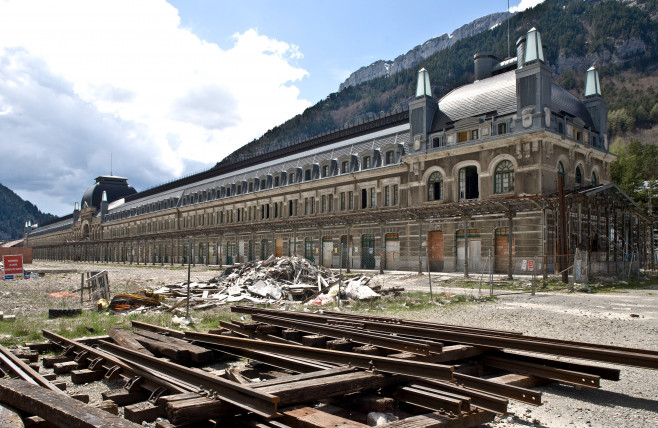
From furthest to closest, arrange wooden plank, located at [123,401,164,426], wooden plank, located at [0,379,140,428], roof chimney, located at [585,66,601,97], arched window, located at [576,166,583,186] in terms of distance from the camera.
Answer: roof chimney, located at [585,66,601,97], arched window, located at [576,166,583,186], wooden plank, located at [123,401,164,426], wooden plank, located at [0,379,140,428]

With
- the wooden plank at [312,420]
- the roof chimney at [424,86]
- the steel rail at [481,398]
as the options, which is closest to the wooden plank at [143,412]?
the wooden plank at [312,420]

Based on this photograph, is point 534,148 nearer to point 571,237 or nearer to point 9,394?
point 571,237

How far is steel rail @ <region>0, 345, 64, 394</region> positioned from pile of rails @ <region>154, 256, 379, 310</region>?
324 inches

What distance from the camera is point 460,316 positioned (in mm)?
14008

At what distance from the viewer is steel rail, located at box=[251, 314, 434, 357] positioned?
6523 millimetres

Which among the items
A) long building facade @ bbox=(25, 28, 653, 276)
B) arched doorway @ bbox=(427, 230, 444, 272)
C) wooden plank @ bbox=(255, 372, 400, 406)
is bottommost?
wooden plank @ bbox=(255, 372, 400, 406)

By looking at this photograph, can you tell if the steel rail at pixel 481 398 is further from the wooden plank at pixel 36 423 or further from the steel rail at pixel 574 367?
the wooden plank at pixel 36 423

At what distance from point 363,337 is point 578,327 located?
7291 mm

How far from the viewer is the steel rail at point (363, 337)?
6.52 m

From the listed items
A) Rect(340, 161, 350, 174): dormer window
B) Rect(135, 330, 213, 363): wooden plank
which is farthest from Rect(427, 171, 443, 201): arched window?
Rect(135, 330, 213, 363): wooden plank

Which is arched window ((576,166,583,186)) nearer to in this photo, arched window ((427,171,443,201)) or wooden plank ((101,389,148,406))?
arched window ((427,171,443,201))

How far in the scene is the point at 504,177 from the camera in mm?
33406

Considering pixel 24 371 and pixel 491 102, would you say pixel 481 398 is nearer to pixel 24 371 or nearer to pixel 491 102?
pixel 24 371

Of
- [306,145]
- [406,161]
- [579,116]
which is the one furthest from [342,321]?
[306,145]
